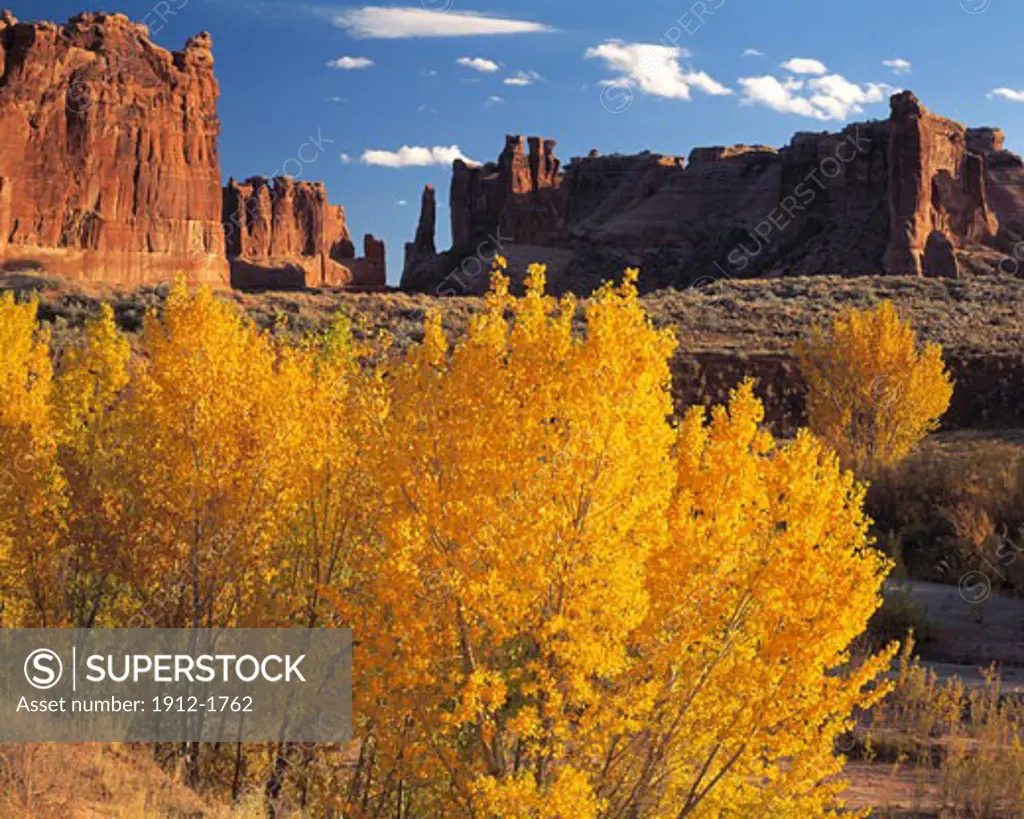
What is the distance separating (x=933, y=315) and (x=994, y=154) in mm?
67714

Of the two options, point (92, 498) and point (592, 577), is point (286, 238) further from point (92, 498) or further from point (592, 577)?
point (592, 577)

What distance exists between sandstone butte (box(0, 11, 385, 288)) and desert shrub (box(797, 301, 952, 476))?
2121 inches

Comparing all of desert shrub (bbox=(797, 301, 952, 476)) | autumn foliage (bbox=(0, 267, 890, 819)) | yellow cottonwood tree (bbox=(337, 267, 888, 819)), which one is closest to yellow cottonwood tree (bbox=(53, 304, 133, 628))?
autumn foliage (bbox=(0, 267, 890, 819))

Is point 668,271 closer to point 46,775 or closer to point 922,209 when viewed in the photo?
point 922,209

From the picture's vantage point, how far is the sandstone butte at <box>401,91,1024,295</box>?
88.7 meters

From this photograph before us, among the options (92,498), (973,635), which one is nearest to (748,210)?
(973,635)

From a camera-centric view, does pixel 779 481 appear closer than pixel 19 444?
Yes

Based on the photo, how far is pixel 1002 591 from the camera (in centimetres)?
1803

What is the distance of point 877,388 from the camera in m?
25.1

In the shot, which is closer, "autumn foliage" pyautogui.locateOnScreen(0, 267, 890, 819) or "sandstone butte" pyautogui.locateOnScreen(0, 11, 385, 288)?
"autumn foliage" pyautogui.locateOnScreen(0, 267, 890, 819)

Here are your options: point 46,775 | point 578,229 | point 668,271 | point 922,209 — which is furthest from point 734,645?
point 578,229

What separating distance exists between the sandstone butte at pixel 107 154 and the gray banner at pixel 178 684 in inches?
2450

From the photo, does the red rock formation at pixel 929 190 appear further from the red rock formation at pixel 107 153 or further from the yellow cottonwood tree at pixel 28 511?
the yellow cottonwood tree at pixel 28 511

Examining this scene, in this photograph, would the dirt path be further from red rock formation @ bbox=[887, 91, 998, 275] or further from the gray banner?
red rock formation @ bbox=[887, 91, 998, 275]
